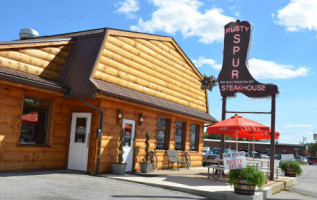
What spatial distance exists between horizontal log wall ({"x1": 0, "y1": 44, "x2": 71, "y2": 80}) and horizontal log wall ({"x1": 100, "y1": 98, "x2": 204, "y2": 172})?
2107mm

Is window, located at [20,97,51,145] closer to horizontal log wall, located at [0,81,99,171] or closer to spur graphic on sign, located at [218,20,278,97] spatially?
horizontal log wall, located at [0,81,99,171]

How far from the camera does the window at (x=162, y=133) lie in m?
13.5

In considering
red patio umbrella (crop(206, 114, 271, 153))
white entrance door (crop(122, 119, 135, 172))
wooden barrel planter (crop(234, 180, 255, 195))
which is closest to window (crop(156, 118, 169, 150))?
white entrance door (crop(122, 119, 135, 172))

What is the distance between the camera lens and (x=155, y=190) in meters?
8.43

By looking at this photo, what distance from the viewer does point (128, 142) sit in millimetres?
11625

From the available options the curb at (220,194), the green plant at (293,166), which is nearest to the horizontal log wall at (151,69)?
the curb at (220,194)

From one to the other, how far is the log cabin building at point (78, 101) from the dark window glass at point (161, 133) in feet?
0.31

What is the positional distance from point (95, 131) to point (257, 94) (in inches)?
246

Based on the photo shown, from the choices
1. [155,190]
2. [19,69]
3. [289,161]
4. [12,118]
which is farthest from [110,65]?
[289,161]

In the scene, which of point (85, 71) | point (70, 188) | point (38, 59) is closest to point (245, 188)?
point (70, 188)

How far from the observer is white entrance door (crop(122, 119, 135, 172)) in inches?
448

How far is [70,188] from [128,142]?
14.4 ft

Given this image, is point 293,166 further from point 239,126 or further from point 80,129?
point 80,129

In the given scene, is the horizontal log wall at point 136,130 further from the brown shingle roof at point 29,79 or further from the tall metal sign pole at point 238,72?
the tall metal sign pole at point 238,72
